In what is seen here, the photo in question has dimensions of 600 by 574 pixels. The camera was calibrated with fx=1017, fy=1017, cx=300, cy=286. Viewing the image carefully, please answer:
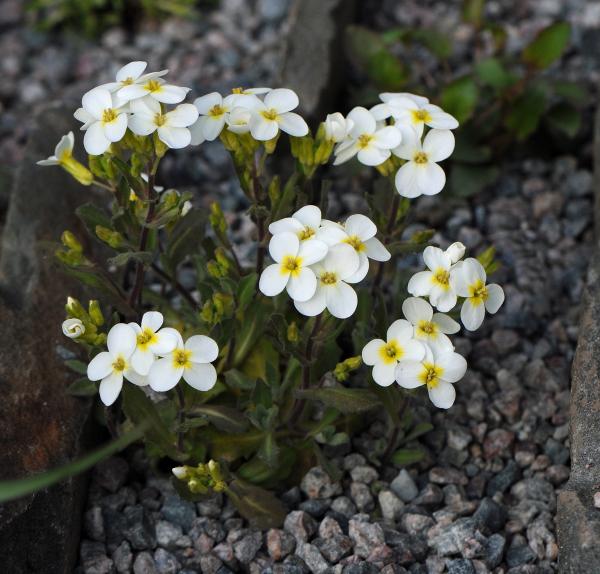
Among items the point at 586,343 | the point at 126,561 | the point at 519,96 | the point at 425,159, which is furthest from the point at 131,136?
the point at 519,96

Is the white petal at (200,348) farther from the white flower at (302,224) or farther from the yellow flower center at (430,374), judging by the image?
the yellow flower center at (430,374)

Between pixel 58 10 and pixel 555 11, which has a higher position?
pixel 555 11

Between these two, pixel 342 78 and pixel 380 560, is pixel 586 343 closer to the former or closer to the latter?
pixel 380 560

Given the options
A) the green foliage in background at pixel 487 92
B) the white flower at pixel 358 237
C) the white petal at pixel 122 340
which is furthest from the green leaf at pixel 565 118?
the white petal at pixel 122 340

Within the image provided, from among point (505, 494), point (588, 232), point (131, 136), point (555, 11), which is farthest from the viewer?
point (555, 11)

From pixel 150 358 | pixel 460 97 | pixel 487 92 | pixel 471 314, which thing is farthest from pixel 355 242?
pixel 487 92

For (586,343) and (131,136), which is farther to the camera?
(586,343)

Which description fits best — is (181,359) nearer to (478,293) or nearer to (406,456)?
(478,293)
